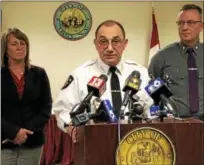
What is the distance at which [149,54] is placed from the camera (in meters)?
4.88

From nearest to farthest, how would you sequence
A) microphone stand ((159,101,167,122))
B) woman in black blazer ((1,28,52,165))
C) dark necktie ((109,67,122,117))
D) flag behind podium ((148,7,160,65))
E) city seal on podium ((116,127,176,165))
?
city seal on podium ((116,127,176,165)) → microphone stand ((159,101,167,122)) → dark necktie ((109,67,122,117)) → woman in black blazer ((1,28,52,165)) → flag behind podium ((148,7,160,65))

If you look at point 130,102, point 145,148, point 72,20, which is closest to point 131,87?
point 130,102

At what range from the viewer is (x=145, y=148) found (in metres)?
1.16

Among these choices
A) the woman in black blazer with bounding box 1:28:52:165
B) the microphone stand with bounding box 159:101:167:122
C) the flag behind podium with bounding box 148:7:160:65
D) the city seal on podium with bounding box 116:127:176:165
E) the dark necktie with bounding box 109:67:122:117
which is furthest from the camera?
the flag behind podium with bounding box 148:7:160:65

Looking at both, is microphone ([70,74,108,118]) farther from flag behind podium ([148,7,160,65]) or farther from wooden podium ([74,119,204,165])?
flag behind podium ([148,7,160,65])

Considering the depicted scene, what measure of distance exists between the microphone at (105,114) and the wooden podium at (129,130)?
4 centimetres

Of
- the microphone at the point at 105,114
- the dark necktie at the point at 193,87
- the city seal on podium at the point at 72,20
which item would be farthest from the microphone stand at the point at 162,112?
the city seal on podium at the point at 72,20

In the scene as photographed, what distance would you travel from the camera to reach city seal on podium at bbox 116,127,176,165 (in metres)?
1.15

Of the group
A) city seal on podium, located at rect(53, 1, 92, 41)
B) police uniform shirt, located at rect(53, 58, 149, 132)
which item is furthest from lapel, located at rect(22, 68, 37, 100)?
city seal on podium, located at rect(53, 1, 92, 41)

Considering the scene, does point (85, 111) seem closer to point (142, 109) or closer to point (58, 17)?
point (142, 109)

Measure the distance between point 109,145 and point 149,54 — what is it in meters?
3.80

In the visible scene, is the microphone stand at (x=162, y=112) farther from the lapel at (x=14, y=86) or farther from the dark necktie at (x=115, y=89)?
the lapel at (x=14, y=86)

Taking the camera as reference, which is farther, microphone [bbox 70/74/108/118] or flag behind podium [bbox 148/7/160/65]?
flag behind podium [bbox 148/7/160/65]

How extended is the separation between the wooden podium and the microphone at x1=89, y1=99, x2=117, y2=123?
0.04m
